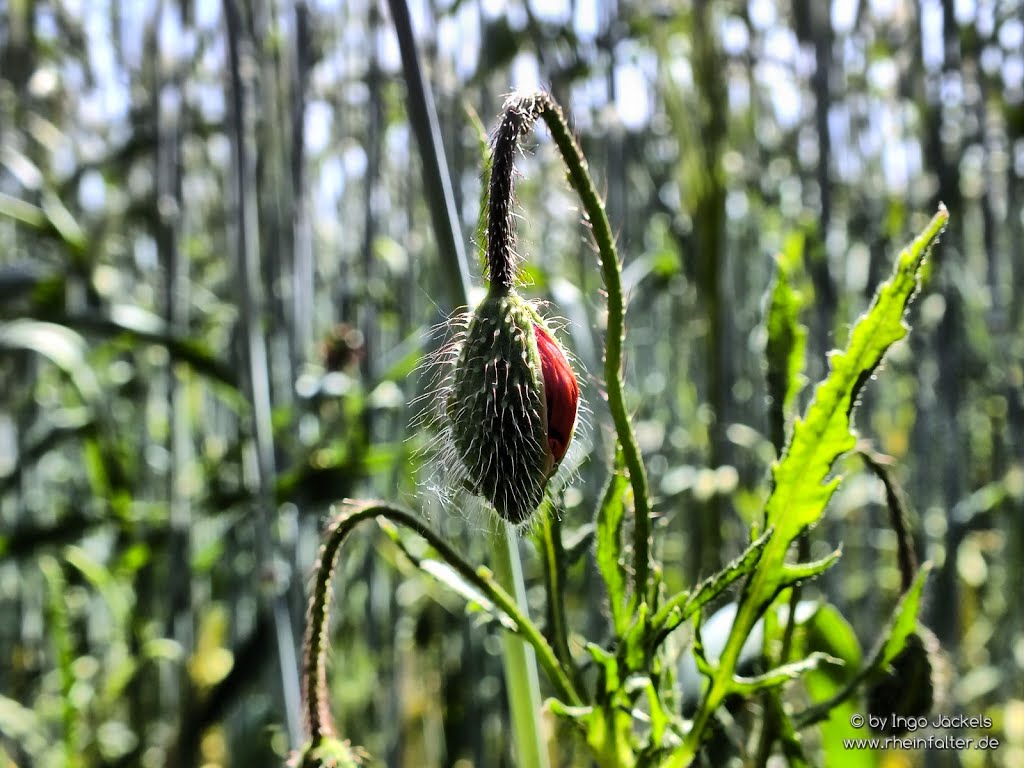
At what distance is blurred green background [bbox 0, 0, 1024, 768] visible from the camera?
1178mm

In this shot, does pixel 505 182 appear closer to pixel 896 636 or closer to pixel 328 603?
pixel 328 603

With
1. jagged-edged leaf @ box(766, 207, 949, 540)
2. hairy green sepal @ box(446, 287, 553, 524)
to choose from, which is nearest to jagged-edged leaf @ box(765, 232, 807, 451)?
jagged-edged leaf @ box(766, 207, 949, 540)

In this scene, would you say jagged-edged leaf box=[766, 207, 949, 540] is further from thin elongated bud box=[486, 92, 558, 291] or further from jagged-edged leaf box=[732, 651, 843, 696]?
thin elongated bud box=[486, 92, 558, 291]

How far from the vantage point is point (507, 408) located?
0.47 metres

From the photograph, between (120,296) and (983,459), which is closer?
(120,296)

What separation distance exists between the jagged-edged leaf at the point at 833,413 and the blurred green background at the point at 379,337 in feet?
0.52

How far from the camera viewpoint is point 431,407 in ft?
1.88

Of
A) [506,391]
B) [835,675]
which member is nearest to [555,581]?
[506,391]

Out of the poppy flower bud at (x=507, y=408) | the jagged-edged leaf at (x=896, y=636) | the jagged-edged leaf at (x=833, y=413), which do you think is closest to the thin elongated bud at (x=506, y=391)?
the poppy flower bud at (x=507, y=408)

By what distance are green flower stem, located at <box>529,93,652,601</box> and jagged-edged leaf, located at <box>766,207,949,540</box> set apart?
8cm

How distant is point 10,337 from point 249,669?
59 cm

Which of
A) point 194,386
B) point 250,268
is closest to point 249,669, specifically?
point 250,268

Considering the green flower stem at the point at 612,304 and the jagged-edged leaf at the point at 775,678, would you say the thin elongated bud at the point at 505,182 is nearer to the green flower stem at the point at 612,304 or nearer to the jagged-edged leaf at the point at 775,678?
the green flower stem at the point at 612,304

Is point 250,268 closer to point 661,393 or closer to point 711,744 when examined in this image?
point 711,744
